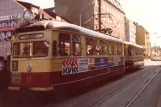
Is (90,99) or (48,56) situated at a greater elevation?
(48,56)

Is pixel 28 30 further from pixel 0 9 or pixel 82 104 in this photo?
pixel 0 9

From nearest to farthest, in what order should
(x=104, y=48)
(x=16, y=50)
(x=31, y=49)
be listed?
(x=31, y=49) < (x=16, y=50) < (x=104, y=48)

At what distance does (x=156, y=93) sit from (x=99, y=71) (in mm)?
3199

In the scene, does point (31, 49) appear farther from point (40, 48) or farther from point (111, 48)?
point (111, 48)

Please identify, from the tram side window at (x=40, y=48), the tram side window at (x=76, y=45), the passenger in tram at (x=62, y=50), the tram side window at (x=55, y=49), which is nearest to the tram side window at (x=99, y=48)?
the tram side window at (x=76, y=45)

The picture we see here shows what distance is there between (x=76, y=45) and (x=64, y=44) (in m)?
0.92

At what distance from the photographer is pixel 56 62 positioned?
9148mm

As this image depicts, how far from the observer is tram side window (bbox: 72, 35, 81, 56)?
10.3 metres

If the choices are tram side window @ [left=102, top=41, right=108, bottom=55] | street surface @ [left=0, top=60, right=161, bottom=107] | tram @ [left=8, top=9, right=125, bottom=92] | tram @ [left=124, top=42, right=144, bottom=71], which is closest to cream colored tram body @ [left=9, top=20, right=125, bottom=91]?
tram @ [left=8, top=9, right=125, bottom=92]

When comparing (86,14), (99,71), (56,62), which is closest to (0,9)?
(86,14)

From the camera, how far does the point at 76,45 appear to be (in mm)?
10438

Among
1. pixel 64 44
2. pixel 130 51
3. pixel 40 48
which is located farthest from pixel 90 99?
pixel 130 51

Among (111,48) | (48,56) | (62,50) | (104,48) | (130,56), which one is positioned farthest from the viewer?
(130,56)

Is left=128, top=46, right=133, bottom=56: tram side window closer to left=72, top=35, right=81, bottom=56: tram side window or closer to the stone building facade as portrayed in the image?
left=72, top=35, right=81, bottom=56: tram side window
